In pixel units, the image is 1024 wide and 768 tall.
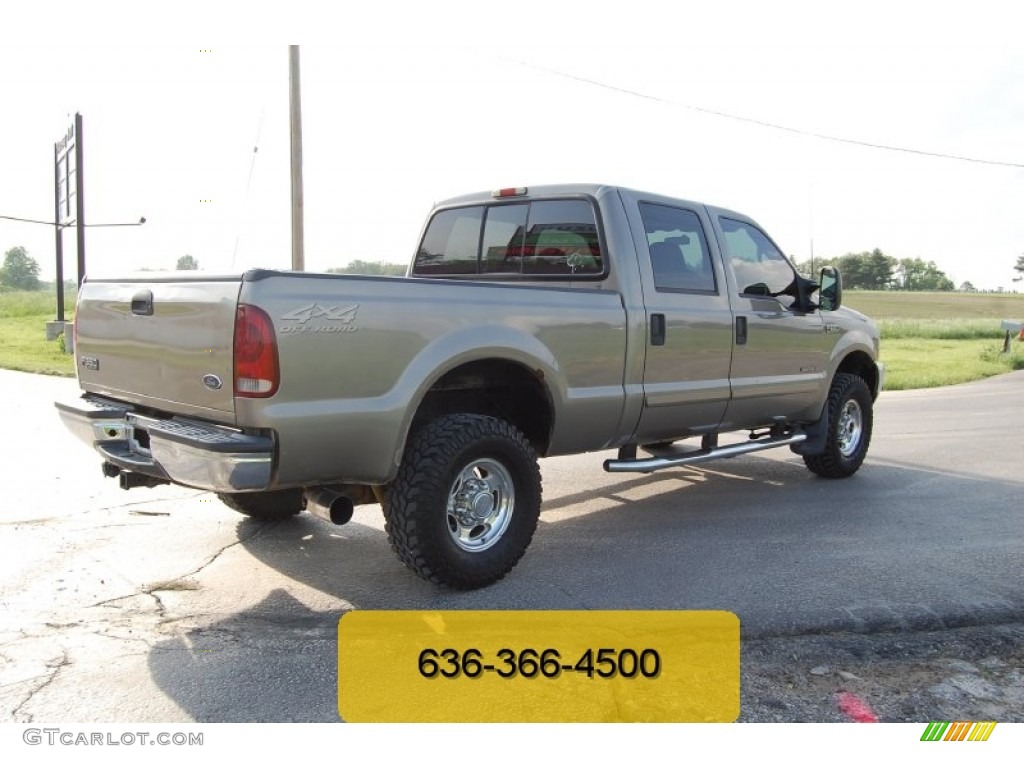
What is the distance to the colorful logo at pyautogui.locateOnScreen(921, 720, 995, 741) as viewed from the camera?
9.96ft

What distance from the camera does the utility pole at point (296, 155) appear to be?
12477 millimetres

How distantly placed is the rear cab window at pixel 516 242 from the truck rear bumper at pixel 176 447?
2.38m

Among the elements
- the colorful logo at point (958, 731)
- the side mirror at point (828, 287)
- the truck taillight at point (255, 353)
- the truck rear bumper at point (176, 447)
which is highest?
the side mirror at point (828, 287)

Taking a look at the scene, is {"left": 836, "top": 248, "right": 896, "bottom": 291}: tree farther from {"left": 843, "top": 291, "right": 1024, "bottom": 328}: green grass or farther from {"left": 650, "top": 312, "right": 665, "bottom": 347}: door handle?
{"left": 650, "top": 312, "right": 665, "bottom": 347}: door handle

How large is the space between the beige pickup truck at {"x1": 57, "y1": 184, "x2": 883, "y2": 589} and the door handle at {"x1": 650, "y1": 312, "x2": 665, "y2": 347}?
1 centimetres

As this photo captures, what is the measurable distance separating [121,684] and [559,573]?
2.22 m

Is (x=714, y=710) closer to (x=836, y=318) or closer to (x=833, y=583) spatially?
(x=833, y=583)

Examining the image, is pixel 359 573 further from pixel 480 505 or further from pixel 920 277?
pixel 920 277

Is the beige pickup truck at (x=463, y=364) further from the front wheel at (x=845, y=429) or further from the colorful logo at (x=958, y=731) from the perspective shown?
the colorful logo at (x=958, y=731)

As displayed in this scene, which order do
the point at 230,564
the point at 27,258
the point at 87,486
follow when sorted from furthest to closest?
1. the point at 27,258
2. the point at 87,486
3. the point at 230,564

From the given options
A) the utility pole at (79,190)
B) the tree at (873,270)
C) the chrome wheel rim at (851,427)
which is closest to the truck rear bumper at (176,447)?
the chrome wheel rim at (851,427)

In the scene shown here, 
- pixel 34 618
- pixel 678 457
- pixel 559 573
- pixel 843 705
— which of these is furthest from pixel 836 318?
pixel 34 618

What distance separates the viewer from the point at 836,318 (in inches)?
275

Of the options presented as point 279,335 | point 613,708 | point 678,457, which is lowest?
point 613,708
